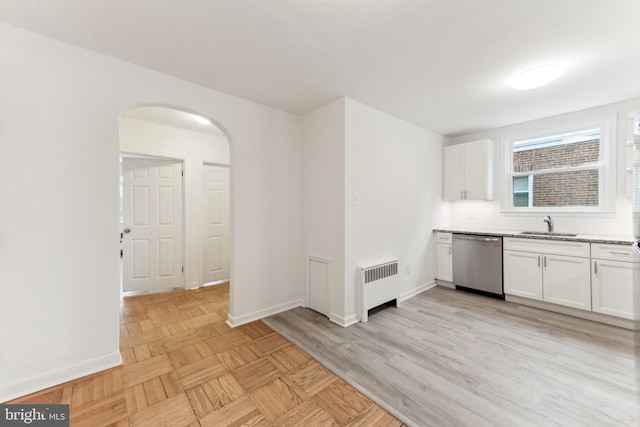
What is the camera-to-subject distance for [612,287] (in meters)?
2.66

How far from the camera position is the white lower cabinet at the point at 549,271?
2.84m

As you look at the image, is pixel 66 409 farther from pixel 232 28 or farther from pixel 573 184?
pixel 573 184

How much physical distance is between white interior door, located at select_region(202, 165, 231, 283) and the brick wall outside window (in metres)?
4.80

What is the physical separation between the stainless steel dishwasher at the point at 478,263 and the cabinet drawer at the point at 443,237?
0.22 ft

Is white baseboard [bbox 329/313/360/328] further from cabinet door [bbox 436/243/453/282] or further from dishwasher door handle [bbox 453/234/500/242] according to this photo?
dishwasher door handle [bbox 453/234/500/242]

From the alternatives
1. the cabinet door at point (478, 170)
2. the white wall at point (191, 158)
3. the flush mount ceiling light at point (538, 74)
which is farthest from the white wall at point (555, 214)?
the white wall at point (191, 158)

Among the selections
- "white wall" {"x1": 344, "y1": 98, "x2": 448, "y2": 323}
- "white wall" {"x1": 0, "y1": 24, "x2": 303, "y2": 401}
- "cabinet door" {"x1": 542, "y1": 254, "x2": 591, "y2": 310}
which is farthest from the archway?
"cabinet door" {"x1": 542, "y1": 254, "x2": 591, "y2": 310}

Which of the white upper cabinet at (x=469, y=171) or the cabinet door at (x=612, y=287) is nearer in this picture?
the cabinet door at (x=612, y=287)

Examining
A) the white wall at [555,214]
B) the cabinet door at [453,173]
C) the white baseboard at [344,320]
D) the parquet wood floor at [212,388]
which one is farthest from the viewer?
the cabinet door at [453,173]

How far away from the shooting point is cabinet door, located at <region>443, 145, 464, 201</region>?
411 cm

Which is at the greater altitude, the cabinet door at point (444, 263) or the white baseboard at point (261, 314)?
the cabinet door at point (444, 263)

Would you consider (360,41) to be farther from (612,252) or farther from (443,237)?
(612,252)

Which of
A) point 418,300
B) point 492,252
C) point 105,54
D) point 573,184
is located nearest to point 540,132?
point 573,184

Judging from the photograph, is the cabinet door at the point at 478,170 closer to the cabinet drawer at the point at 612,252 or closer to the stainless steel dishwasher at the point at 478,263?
the stainless steel dishwasher at the point at 478,263
